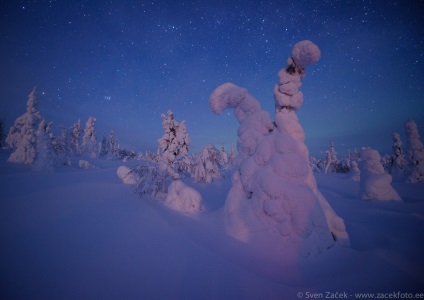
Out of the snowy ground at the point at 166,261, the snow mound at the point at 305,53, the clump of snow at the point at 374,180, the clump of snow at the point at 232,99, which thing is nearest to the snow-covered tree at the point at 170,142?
the snowy ground at the point at 166,261

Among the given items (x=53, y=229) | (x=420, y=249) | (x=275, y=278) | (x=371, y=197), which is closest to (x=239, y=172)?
(x=275, y=278)

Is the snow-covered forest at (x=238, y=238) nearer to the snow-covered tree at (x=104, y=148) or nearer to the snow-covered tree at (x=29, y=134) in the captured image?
the snow-covered tree at (x=29, y=134)

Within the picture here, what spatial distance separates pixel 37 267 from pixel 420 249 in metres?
11.8

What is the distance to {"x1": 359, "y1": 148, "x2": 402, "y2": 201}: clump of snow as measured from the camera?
13914 mm

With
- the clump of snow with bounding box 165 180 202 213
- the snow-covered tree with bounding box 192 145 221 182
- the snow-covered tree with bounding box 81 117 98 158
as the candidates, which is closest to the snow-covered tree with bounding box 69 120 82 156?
the snow-covered tree with bounding box 81 117 98 158

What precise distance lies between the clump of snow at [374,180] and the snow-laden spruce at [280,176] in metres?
10.9

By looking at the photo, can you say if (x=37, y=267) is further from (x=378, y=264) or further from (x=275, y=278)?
(x=378, y=264)

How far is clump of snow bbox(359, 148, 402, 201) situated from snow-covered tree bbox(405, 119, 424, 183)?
1433cm

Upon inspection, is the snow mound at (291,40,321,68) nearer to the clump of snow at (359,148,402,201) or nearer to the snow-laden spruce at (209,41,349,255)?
the snow-laden spruce at (209,41,349,255)

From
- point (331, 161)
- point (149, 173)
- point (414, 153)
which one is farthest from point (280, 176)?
point (331, 161)

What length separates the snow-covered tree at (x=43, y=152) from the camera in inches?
810

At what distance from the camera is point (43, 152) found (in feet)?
69.1

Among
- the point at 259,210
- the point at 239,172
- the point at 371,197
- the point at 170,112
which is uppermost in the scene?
the point at 170,112

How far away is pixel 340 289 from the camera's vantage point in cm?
422
